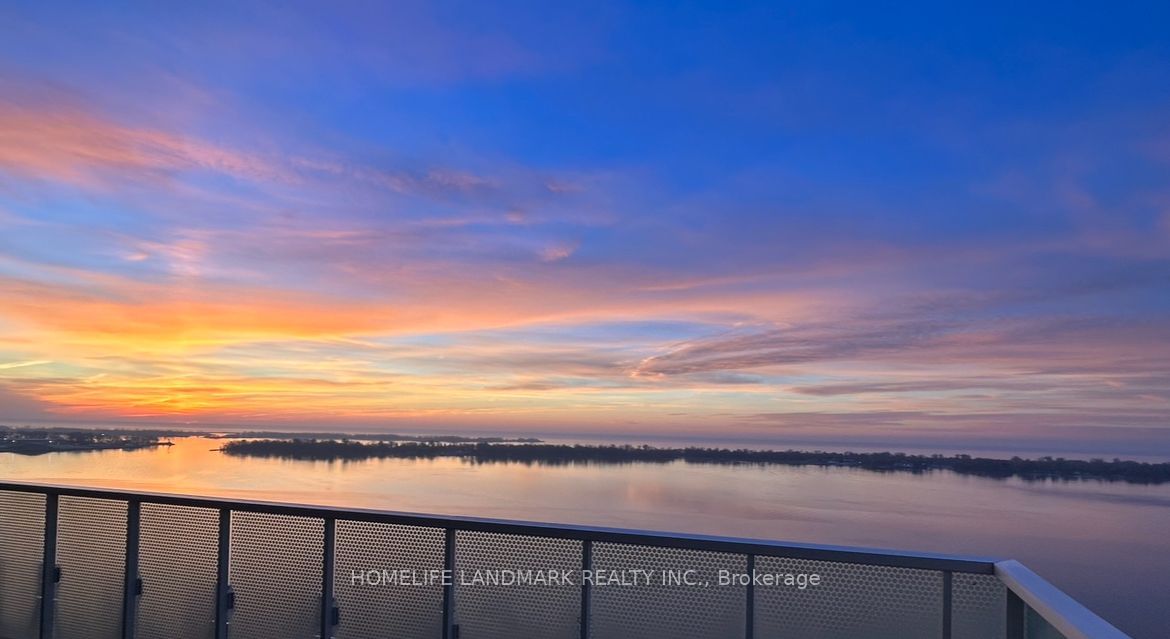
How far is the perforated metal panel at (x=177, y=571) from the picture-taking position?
155 inches

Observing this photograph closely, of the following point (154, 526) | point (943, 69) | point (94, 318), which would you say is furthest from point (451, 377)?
point (154, 526)

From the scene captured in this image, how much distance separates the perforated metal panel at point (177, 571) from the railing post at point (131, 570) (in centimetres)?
2

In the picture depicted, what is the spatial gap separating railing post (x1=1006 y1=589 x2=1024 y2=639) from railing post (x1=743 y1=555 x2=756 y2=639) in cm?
85

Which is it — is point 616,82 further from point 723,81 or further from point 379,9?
point 379,9

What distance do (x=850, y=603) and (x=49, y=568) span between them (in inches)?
162

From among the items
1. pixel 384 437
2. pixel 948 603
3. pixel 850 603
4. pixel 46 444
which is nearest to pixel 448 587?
pixel 850 603

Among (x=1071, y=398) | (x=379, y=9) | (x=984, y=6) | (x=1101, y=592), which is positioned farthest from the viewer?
(x=1071, y=398)

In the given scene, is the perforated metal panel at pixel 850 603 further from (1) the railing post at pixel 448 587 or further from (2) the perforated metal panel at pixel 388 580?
(2) the perforated metal panel at pixel 388 580

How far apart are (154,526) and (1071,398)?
2277 cm

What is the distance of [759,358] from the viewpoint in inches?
917

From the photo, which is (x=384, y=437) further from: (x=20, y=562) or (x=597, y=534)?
(x=597, y=534)

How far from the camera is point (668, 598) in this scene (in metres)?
3.12

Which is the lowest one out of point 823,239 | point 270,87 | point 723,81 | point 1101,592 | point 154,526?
A: point 1101,592

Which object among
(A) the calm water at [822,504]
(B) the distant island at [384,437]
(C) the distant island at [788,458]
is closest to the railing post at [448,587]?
(A) the calm water at [822,504]
